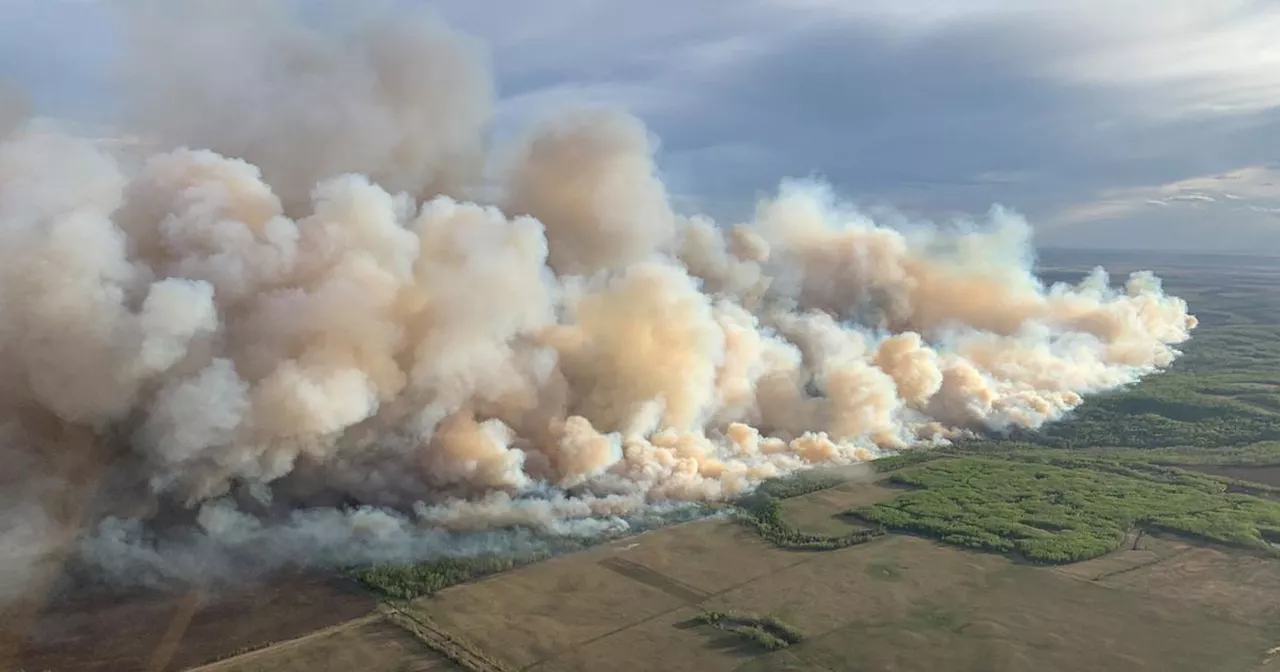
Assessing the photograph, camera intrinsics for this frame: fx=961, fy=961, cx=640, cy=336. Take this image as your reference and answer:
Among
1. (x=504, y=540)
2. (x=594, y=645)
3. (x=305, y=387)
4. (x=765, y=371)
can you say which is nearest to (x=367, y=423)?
(x=305, y=387)

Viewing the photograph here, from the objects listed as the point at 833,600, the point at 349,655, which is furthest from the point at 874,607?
the point at 349,655

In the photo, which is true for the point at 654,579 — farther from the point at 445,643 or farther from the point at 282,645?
the point at 282,645

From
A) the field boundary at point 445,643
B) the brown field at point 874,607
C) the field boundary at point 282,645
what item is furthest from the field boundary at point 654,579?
the field boundary at point 282,645

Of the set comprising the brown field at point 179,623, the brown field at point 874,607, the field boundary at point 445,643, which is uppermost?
the brown field at point 179,623

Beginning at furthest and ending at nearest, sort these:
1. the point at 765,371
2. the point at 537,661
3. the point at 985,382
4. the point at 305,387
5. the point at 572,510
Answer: the point at 985,382 → the point at 765,371 → the point at 572,510 → the point at 305,387 → the point at 537,661

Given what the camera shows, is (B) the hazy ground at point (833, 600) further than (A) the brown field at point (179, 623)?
Yes

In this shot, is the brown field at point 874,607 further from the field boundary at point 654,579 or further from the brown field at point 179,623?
the brown field at point 179,623

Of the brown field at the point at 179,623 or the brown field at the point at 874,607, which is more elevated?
the brown field at the point at 179,623

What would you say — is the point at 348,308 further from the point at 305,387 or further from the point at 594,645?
the point at 594,645

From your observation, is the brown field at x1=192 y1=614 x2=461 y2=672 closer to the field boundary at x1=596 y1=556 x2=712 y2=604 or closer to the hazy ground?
the hazy ground
